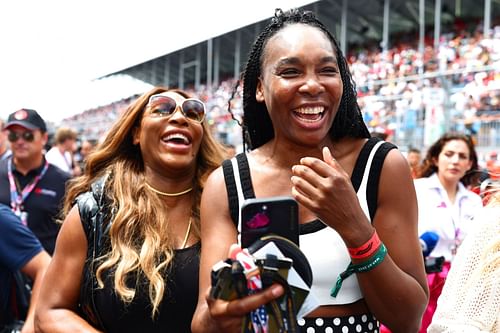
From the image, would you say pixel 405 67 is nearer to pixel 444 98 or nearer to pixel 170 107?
pixel 444 98

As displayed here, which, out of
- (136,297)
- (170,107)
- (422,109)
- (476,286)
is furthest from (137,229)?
(422,109)

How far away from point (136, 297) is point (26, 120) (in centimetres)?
326

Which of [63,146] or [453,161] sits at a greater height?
[63,146]

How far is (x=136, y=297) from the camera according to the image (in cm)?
205

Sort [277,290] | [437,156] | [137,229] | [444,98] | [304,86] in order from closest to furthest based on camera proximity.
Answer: [277,290] → [304,86] → [137,229] → [437,156] → [444,98]

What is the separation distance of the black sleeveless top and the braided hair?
0.53m

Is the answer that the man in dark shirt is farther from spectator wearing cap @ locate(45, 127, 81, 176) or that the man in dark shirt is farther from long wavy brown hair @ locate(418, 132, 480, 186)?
spectator wearing cap @ locate(45, 127, 81, 176)

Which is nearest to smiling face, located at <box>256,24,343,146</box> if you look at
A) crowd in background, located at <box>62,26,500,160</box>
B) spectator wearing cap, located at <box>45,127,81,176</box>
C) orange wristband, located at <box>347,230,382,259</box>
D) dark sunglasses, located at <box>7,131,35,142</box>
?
orange wristband, located at <box>347,230,382,259</box>

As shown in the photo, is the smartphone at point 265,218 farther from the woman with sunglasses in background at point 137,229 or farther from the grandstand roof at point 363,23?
the grandstand roof at point 363,23

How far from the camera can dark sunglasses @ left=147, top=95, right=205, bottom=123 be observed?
92.5 inches

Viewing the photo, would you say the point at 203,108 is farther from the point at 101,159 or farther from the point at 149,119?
the point at 101,159

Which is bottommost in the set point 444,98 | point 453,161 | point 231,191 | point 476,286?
point 476,286

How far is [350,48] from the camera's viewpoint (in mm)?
26578

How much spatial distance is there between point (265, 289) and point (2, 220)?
6.59 ft
